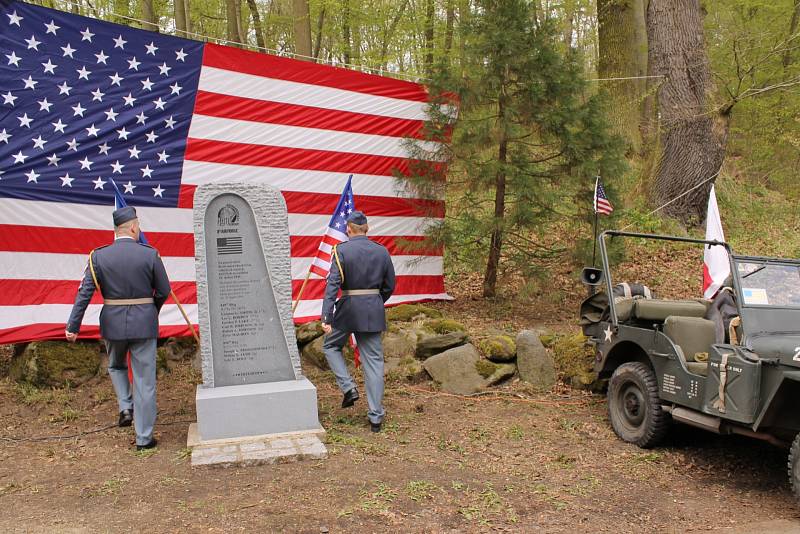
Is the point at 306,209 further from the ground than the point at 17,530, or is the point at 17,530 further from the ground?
the point at 306,209

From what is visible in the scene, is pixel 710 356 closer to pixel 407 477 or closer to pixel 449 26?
pixel 407 477

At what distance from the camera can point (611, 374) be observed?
6.82 m

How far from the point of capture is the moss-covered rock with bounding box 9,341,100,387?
24.3ft

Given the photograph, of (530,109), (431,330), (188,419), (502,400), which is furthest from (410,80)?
(188,419)

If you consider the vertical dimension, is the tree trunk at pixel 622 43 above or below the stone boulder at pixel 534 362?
above

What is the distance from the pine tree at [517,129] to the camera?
9039mm

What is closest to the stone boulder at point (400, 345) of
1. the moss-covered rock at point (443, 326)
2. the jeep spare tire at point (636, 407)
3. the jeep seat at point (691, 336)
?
the moss-covered rock at point (443, 326)

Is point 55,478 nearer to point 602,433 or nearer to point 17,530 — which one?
point 17,530

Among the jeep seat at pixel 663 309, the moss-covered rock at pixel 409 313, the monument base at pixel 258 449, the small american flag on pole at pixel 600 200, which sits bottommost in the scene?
the monument base at pixel 258 449

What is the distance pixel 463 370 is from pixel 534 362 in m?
0.87

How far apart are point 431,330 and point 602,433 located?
2707 millimetres

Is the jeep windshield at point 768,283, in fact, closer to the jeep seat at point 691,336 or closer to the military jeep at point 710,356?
the military jeep at point 710,356

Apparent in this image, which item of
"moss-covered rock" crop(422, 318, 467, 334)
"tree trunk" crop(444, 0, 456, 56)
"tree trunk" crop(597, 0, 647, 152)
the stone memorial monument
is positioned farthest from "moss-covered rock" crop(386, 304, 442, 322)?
"tree trunk" crop(444, 0, 456, 56)

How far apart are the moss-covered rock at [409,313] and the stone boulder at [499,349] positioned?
1157 mm
